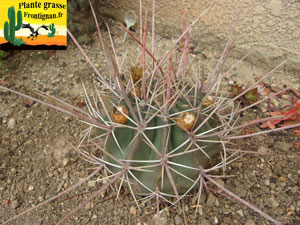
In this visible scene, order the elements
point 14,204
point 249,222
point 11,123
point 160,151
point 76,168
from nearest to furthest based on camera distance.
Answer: point 160,151 → point 249,222 → point 14,204 → point 76,168 → point 11,123

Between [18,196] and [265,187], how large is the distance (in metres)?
1.01

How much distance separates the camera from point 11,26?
158cm

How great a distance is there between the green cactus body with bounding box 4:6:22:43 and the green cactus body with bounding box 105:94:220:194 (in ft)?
3.14

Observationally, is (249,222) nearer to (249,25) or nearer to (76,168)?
(76,168)

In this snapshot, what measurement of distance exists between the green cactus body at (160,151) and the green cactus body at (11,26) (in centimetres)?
Answer: 96

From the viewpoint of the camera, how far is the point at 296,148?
1308 millimetres

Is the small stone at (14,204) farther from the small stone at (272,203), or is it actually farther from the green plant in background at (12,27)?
the small stone at (272,203)

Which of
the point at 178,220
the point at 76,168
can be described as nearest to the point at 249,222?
the point at 178,220

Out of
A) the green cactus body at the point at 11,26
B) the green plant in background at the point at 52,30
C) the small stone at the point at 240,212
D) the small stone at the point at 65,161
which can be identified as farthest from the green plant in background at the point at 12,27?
the small stone at the point at 240,212

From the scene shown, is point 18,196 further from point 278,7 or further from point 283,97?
point 278,7

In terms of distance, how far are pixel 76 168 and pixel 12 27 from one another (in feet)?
2.84

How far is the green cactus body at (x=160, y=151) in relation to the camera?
91 cm

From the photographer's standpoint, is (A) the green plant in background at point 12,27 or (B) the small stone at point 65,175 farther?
(A) the green plant in background at point 12,27

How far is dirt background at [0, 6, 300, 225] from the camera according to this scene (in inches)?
43.9
